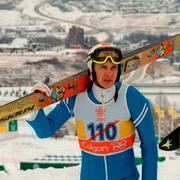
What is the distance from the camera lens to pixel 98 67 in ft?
6.97

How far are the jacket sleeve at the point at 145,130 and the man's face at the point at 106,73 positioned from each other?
0.13 meters

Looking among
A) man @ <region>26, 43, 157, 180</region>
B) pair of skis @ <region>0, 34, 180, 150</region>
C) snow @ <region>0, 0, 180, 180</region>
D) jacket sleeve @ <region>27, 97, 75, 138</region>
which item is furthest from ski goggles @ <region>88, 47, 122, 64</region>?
snow @ <region>0, 0, 180, 180</region>

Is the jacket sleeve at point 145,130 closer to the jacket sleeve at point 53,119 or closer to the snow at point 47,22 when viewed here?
the jacket sleeve at point 53,119

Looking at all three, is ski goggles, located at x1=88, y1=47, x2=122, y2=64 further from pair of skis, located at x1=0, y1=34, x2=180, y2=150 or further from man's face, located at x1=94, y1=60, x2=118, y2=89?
pair of skis, located at x1=0, y1=34, x2=180, y2=150

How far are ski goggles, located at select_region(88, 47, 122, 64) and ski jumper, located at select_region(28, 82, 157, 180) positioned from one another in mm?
173

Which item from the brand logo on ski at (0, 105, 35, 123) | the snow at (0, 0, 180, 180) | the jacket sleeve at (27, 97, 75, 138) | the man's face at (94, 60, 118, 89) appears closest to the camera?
the brand logo on ski at (0, 105, 35, 123)

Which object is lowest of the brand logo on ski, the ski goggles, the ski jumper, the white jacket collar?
the ski jumper

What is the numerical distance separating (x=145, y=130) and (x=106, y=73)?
1.14 feet

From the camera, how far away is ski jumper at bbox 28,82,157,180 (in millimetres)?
2172

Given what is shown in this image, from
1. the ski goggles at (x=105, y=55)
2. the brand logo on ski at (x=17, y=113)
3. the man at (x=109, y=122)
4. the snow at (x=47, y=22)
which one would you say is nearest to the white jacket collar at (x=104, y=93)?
the man at (x=109, y=122)

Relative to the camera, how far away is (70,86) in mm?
2184

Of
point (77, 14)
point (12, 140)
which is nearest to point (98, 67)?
point (12, 140)

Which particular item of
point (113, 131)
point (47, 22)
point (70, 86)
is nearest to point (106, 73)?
point (70, 86)

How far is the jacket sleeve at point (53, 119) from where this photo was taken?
89.5 inches
